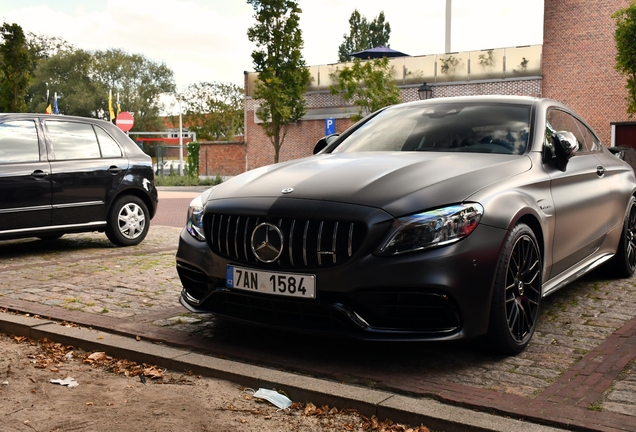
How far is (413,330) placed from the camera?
13.1 feet

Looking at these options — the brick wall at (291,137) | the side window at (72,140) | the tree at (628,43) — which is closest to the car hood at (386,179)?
the side window at (72,140)

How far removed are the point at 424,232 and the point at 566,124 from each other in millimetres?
2586

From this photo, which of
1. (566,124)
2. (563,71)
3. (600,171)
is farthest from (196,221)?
A: (563,71)

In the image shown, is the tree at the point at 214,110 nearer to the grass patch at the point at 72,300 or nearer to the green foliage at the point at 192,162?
the green foliage at the point at 192,162

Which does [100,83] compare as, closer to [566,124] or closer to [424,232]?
[566,124]

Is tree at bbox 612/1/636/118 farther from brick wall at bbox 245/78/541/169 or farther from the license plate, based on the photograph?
the license plate

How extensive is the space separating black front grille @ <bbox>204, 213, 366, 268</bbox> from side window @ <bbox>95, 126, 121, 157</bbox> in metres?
5.53

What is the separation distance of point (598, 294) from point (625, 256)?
0.78 metres

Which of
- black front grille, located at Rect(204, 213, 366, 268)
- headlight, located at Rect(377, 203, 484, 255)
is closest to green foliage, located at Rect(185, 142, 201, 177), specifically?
black front grille, located at Rect(204, 213, 366, 268)

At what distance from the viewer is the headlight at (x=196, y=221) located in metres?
4.69

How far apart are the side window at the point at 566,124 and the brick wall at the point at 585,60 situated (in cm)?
2847

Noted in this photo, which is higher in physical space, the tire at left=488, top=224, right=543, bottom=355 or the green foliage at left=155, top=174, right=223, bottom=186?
the tire at left=488, top=224, right=543, bottom=355

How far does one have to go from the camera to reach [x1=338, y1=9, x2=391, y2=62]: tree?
85000 mm

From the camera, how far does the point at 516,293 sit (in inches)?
173
